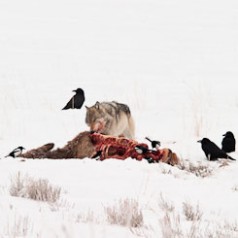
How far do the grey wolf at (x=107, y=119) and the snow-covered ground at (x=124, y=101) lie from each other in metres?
0.60

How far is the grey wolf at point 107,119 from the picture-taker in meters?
8.78

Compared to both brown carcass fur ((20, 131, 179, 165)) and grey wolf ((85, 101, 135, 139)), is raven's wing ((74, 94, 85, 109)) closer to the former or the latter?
grey wolf ((85, 101, 135, 139))

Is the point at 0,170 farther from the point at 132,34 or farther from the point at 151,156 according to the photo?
the point at 132,34

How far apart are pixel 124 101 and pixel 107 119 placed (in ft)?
17.0

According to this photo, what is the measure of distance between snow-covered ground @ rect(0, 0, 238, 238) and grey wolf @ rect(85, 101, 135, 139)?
60 cm

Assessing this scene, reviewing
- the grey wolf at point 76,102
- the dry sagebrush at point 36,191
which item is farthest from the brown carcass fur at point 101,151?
the grey wolf at point 76,102

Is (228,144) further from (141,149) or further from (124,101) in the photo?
(124,101)

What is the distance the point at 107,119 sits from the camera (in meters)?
8.83

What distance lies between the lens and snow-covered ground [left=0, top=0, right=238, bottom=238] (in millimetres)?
3809

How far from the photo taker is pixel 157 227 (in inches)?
143

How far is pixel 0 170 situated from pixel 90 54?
17972mm

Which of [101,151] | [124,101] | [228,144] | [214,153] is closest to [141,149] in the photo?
[101,151]

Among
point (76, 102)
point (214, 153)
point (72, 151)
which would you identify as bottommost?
point (214, 153)

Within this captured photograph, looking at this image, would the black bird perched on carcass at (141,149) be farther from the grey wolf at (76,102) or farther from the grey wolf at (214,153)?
the grey wolf at (76,102)
